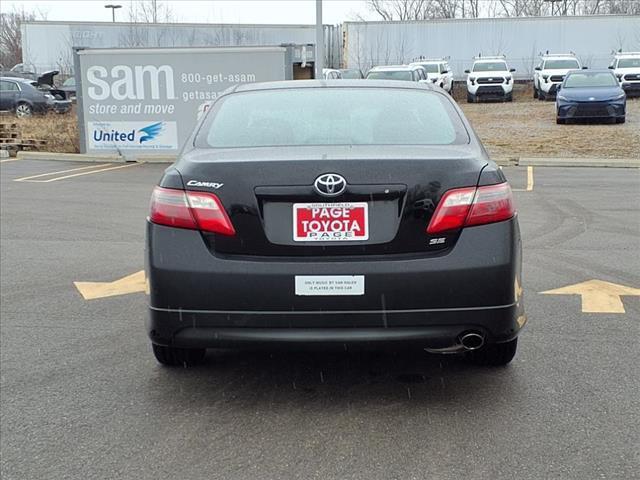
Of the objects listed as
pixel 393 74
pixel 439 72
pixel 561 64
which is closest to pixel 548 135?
pixel 393 74

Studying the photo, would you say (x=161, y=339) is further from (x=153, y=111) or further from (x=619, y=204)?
(x=153, y=111)

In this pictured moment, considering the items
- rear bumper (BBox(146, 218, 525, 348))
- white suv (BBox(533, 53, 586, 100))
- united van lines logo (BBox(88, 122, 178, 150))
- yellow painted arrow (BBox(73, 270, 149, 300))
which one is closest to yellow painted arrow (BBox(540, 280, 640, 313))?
rear bumper (BBox(146, 218, 525, 348))

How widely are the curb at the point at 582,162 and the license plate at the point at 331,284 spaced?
38.4 ft

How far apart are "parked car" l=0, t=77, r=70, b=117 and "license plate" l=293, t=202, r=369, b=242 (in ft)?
75.6

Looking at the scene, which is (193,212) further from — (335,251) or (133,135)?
(133,135)

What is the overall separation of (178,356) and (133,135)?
41.5 ft

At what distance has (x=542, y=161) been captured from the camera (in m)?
14.2

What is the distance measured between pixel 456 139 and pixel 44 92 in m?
24.2

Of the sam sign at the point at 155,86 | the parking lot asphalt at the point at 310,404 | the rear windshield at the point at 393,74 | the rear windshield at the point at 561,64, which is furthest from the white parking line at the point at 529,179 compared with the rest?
the rear windshield at the point at 561,64

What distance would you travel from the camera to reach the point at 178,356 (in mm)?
4125

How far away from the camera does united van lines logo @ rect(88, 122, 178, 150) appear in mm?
15844

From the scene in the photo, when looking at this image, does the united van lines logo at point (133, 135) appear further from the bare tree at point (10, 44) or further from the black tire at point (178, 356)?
the bare tree at point (10, 44)

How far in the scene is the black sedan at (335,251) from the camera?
327 centimetres

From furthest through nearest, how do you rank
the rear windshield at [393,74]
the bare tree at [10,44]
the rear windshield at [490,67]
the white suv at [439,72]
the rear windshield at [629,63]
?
the bare tree at [10,44], the white suv at [439,72], the rear windshield at [490,67], the rear windshield at [629,63], the rear windshield at [393,74]
